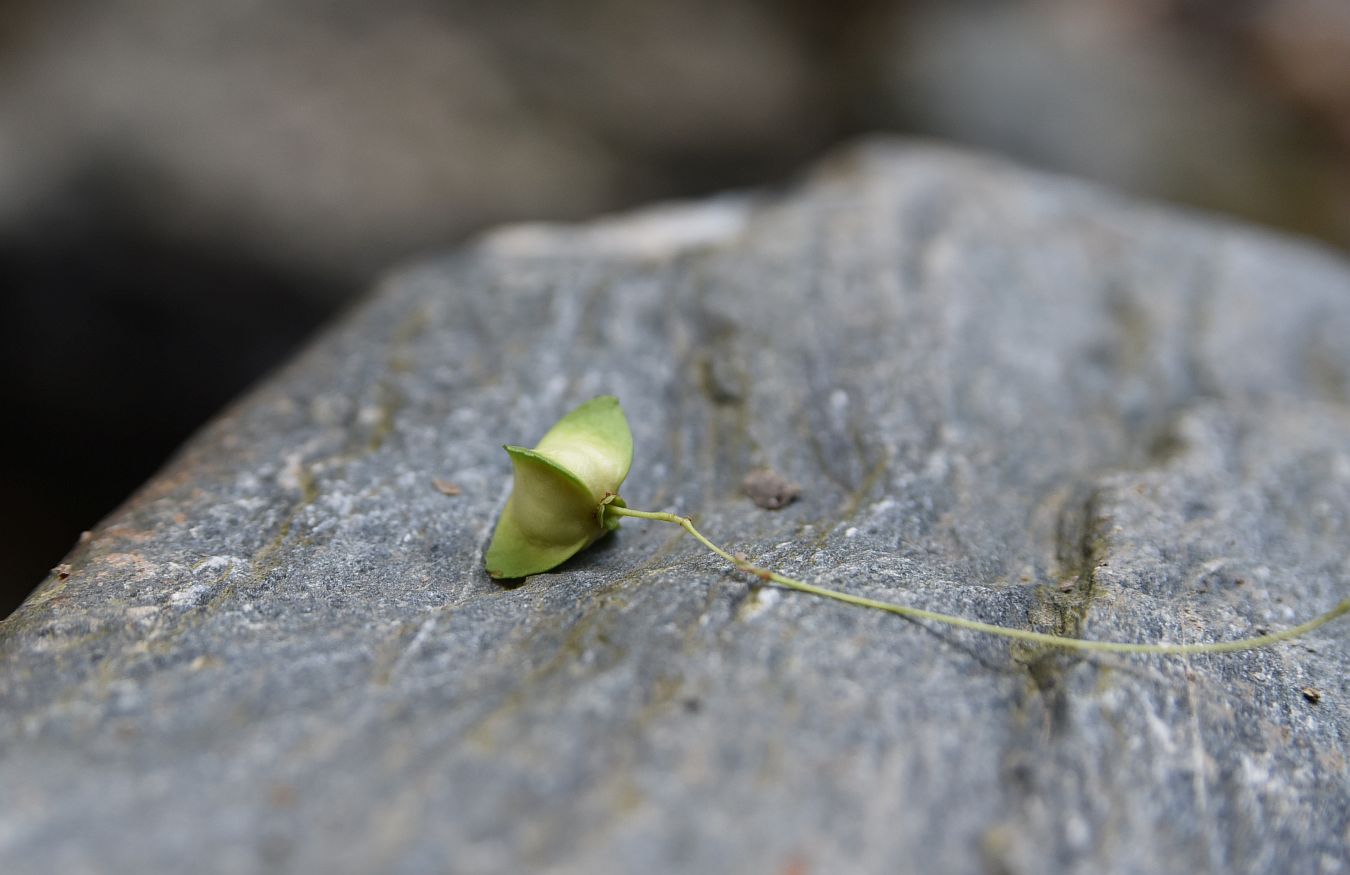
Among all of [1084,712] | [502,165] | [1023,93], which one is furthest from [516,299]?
[1023,93]

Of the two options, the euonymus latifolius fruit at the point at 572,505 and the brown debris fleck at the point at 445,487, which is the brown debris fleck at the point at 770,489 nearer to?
the euonymus latifolius fruit at the point at 572,505

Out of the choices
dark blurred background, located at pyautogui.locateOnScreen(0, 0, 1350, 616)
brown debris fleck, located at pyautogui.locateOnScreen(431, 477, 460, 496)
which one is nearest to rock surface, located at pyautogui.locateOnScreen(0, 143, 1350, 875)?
brown debris fleck, located at pyautogui.locateOnScreen(431, 477, 460, 496)

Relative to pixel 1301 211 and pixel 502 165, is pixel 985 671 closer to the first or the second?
pixel 502 165

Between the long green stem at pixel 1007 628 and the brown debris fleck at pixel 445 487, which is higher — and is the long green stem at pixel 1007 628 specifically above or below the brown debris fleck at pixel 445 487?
below

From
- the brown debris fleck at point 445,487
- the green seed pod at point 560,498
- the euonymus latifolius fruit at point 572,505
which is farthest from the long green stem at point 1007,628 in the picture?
the brown debris fleck at point 445,487

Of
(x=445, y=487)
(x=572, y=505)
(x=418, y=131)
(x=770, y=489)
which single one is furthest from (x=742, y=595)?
(x=418, y=131)

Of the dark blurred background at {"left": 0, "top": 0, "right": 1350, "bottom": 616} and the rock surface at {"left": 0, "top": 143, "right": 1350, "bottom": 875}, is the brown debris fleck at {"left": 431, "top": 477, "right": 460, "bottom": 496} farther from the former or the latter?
the dark blurred background at {"left": 0, "top": 0, "right": 1350, "bottom": 616}
